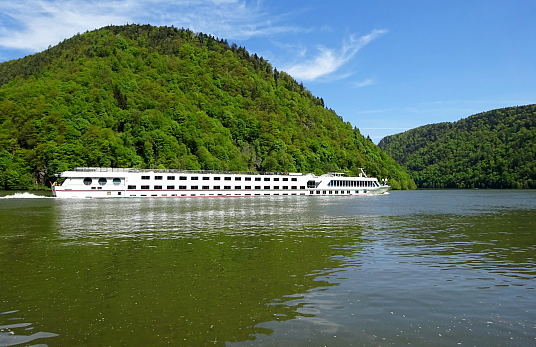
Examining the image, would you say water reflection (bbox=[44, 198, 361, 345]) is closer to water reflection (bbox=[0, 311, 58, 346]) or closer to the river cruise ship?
water reflection (bbox=[0, 311, 58, 346])

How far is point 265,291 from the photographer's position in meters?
16.7

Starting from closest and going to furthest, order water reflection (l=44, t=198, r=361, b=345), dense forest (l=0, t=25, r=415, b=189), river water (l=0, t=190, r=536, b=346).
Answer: river water (l=0, t=190, r=536, b=346) → water reflection (l=44, t=198, r=361, b=345) → dense forest (l=0, t=25, r=415, b=189)

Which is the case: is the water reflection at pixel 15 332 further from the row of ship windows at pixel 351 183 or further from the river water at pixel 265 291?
the row of ship windows at pixel 351 183

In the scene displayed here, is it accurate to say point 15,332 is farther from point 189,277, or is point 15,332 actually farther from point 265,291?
point 265,291

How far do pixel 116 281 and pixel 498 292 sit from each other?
55.0 feet

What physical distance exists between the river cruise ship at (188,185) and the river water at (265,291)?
72.7 m

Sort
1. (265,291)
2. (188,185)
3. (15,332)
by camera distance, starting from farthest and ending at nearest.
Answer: (188,185)
(265,291)
(15,332)

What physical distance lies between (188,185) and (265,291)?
99.1 metres

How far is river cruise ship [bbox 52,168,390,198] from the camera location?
10025cm

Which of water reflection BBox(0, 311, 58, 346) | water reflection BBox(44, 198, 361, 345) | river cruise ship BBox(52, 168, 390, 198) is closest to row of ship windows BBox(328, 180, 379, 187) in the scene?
river cruise ship BBox(52, 168, 390, 198)

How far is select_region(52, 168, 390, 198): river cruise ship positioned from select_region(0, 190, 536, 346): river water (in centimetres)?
7275

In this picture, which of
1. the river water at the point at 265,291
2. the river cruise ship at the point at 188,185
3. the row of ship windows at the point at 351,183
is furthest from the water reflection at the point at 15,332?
the row of ship windows at the point at 351,183

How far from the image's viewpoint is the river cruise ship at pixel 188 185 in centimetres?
10025

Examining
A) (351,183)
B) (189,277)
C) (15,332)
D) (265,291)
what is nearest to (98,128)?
(351,183)
